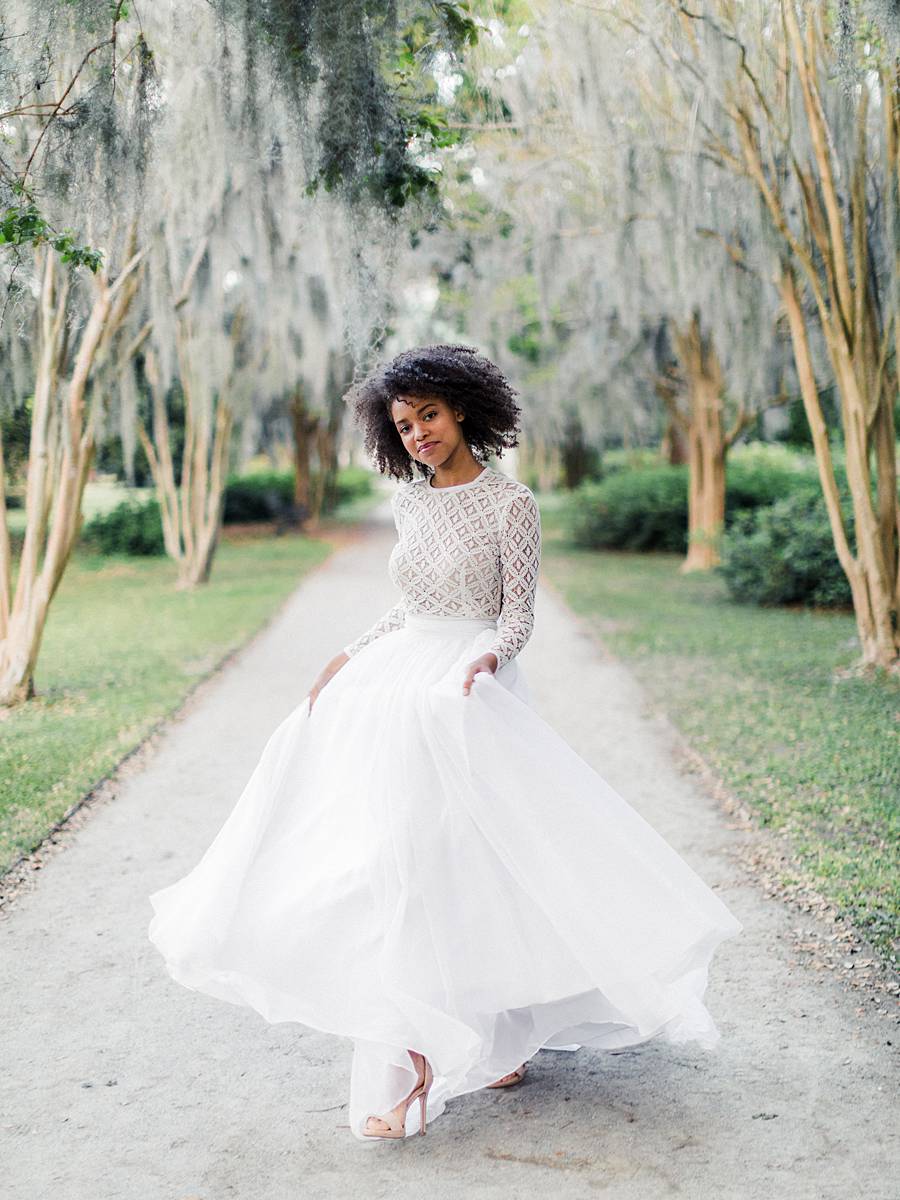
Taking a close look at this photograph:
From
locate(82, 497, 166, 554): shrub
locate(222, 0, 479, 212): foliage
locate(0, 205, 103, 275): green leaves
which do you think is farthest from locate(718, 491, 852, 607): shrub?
locate(82, 497, 166, 554): shrub

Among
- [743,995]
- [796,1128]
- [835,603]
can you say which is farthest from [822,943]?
[835,603]

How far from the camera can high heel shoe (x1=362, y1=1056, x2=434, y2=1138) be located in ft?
8.45

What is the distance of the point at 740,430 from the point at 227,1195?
1436 cm

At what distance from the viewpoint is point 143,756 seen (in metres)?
6.50

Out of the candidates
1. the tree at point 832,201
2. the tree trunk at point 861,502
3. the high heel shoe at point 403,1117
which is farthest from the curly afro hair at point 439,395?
the tree trunk at point 861,502

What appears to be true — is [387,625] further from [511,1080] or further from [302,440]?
[302,440]

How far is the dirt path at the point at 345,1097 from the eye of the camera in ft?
7.97

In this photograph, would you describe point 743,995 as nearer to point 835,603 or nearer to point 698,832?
point 698,832

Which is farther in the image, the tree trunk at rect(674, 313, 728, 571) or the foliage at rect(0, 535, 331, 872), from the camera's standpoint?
the tree trunk at rect(674, 313, 728, 571)

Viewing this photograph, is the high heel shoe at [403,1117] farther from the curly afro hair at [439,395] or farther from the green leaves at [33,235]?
the green leaves at [33,235]

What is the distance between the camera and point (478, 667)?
2.74 m

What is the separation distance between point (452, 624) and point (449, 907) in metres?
0.71

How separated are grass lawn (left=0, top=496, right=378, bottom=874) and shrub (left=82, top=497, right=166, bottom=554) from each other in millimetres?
1146

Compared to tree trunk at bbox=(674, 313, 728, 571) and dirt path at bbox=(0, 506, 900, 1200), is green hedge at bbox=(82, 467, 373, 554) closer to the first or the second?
tree trunk at bbox=(674, 313, 728, 571)
